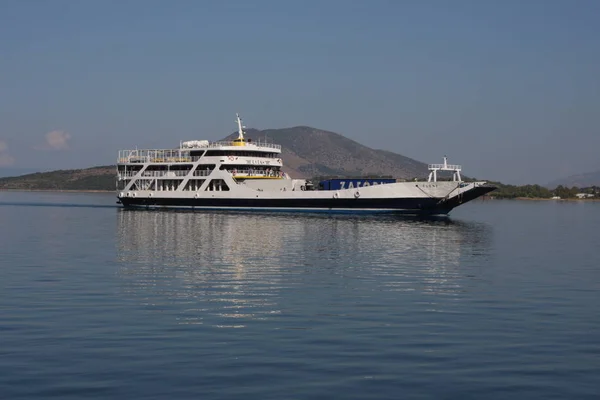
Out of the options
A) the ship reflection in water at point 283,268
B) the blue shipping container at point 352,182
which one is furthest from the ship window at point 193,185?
the ship reflection in water at point 283,268

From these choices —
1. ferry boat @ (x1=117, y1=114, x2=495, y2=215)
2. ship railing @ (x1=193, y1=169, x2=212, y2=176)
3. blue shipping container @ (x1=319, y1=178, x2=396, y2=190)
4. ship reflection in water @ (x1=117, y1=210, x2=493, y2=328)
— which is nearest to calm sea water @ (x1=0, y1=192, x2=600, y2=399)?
ship reflection in water @ (x1=117, y1=210, x2=493, y2=328)

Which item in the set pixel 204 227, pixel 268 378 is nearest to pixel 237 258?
pixel 268 378

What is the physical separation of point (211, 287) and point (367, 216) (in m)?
49.5

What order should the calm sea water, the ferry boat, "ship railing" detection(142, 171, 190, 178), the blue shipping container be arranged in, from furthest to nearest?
"ship railing" detection(142, 171, 190, 178), the blue shipping container, the ferry boat, the calm sea water

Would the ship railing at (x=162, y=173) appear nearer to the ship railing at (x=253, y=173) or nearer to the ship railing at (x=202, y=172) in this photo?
the ship railing at (x=202, y=172)

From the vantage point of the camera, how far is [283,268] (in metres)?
29.5

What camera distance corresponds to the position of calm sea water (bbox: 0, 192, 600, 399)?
13.1m

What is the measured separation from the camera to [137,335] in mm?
16719

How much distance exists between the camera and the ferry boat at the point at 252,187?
233ft

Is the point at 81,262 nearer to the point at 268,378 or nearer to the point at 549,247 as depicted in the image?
the point at 268,378

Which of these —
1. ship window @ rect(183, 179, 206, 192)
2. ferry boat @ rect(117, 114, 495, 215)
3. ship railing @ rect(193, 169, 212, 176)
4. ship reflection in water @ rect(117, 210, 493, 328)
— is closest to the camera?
ship reflection in water @ rect(117, 210, 493, 328)

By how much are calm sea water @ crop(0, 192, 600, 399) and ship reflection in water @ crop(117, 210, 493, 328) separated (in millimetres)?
126

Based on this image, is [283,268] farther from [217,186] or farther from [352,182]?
[217,186]

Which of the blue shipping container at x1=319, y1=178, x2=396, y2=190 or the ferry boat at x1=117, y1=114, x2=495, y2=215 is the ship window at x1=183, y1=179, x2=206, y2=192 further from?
the blue shipping container at x1=319, y1=178, x2=396, y2=190
